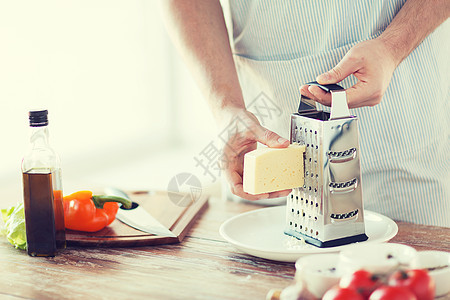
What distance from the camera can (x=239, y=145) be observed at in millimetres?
1607

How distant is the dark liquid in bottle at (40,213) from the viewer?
140 cm

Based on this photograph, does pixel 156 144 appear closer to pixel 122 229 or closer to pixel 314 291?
pixel 122 229

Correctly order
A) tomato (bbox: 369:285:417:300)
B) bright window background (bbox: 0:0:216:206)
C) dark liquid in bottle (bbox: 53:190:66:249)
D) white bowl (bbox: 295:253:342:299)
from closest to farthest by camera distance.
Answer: tomato (bbox: 369:285:417:300) → white bowl (bbox: 295:253:342:299) → dark liquid in bottle (bbox: 53:190:66:249) → bright window background (bbox: 0:0:216:206)

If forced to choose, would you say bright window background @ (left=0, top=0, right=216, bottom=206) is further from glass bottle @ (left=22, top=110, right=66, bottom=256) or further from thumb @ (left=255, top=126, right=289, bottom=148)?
thumb @ (left=255, top=126, right=289, bottom=148)

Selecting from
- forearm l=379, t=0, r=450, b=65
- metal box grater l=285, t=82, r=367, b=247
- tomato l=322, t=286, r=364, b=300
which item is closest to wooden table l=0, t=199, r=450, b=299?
metal box grater l=285, t=82, r=367, b=247

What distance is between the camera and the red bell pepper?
61.4 inches

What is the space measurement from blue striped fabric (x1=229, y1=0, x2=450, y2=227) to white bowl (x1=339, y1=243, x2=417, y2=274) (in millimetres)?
711

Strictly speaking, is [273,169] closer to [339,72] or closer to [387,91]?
[339,72]

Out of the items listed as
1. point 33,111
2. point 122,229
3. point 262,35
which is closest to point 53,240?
point 122,229

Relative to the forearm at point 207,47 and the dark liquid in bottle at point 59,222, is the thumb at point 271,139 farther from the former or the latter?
the dark liquid in bottle at point 59,222

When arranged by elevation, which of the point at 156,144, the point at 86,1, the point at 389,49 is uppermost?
the point at 86,1

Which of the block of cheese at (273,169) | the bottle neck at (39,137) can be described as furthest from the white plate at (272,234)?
the bottle neck at (39,137)

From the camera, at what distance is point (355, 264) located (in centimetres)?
100

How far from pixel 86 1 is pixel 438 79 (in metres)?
2.89
